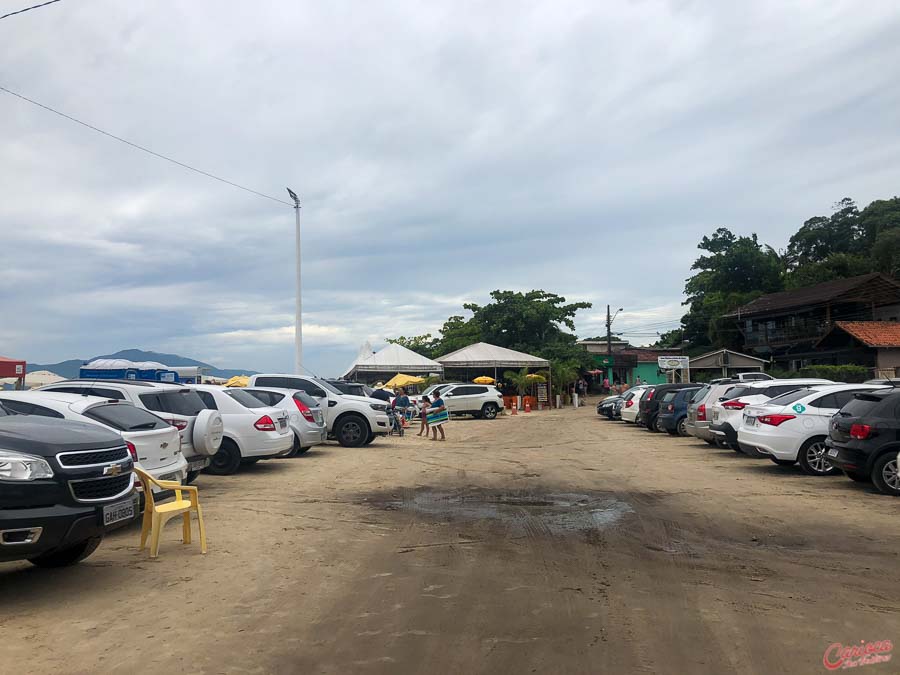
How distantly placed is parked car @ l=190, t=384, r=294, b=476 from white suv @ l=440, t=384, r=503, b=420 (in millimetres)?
21128

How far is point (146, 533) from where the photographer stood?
287 inches

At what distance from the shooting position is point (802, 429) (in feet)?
39.9

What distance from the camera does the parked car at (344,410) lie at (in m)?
18.5


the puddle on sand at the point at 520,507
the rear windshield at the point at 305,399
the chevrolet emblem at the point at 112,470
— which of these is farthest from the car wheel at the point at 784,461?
the chevrolet emblem at the point at 112,470

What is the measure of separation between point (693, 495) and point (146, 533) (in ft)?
24.2

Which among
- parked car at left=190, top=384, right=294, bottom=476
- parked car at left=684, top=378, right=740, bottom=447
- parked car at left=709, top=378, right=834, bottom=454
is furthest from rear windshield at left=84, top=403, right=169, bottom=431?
parked car at left=684, top=378, right=740, bottom=447

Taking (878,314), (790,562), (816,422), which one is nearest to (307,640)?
(790,562)

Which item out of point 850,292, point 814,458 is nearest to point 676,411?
point 814,458

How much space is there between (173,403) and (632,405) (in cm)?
2020

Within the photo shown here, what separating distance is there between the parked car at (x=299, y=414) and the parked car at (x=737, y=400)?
862 centimetres

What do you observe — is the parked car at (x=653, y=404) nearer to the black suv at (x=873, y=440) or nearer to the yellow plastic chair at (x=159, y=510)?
the black suv at (x=873, y=440)

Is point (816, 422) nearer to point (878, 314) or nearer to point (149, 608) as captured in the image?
point (149, 608)

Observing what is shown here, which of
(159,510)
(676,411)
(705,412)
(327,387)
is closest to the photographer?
(159,510)

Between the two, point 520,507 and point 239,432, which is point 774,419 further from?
point 239,432
